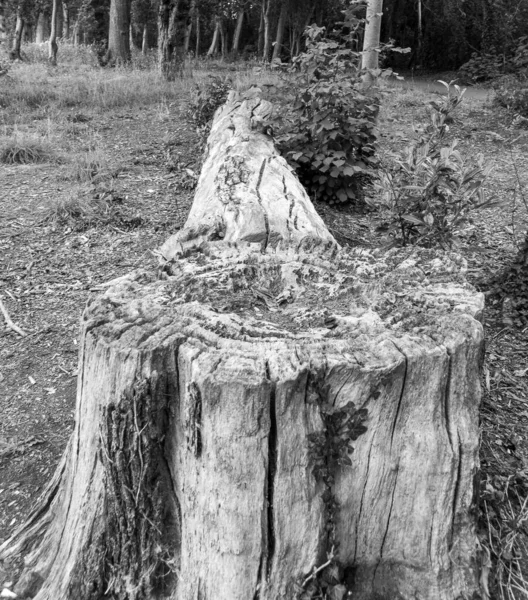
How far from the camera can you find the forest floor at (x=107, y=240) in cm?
252

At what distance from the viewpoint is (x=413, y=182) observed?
330cm

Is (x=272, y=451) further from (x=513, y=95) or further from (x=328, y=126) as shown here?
(x=513, y=95)

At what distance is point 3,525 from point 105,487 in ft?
2.74

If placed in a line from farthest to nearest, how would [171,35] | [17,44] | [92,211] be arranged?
[17,44]
[171,35]
[92,211]

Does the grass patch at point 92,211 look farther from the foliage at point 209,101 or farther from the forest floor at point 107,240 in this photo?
the foliage at point 209,101

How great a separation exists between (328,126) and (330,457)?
156 inches

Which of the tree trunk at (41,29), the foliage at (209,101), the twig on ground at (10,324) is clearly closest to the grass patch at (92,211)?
the twig on ground at (10,324)

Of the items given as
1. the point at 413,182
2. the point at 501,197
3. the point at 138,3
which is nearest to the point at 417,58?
the point at 138,3

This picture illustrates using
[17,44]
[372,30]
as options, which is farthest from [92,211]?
[17,44]

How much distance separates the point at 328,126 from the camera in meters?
5.09

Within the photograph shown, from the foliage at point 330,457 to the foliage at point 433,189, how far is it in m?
1.77

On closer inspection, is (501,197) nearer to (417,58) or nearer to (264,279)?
(264,279)

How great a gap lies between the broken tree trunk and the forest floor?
37 cm

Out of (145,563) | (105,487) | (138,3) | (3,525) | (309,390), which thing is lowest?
(3,525)
